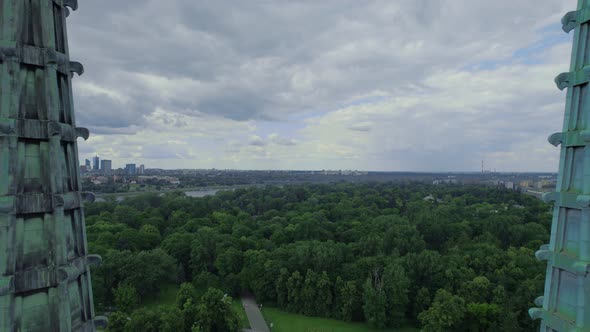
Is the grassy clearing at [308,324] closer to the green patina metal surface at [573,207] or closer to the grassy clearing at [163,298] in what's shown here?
the grassy clearing at [163,298]

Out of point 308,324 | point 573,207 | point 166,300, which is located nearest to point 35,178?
point 573,207

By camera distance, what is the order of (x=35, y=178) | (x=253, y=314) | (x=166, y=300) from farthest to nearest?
(x=166, y=300) → (x=253, y=314) → (x=35, y=178)

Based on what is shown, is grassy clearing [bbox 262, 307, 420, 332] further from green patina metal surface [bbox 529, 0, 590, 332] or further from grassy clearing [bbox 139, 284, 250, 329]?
green patina metal surface [bbox 529, 0, 590, 332]

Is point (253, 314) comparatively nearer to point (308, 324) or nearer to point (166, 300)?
point (308, 324)

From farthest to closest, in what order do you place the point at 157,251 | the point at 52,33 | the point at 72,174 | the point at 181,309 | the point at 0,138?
the point at 157,251, the point at 181,309, the point at 72,174, the point at 52,33, the point at 0,138

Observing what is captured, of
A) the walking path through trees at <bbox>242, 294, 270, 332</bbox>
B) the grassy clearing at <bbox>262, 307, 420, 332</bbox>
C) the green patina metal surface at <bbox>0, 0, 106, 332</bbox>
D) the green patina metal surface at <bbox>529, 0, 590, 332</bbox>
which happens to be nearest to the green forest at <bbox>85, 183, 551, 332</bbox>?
the grassy clearing at <bbox>262, 307, 420, 332</bbox>

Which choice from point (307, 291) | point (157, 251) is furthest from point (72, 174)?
point (157, 251)

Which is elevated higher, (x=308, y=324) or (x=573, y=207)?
(x=573, y=207)

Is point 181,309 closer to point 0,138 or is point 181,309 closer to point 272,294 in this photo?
point 272,294
